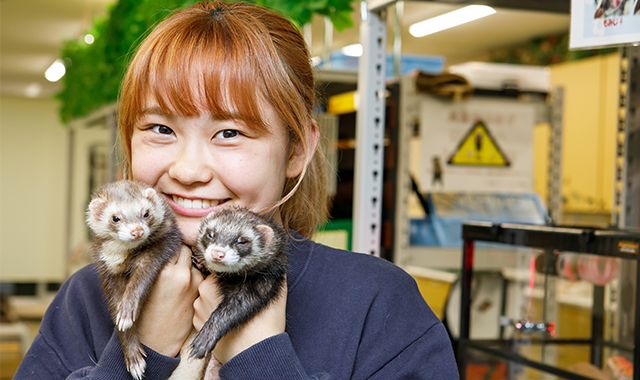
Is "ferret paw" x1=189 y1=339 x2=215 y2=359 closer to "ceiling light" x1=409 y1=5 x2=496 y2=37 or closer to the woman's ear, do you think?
the woman's ear

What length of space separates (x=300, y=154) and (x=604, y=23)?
25.5 inches

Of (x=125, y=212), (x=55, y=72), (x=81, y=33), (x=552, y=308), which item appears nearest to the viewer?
(x=125, y=212)

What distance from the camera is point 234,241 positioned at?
3.76 ft

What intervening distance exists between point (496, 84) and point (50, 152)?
937 centimetres

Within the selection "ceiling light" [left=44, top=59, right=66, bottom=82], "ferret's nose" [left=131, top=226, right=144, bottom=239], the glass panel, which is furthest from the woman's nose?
"ceiling light" [left=44, top=59, right=66, bottom=82]

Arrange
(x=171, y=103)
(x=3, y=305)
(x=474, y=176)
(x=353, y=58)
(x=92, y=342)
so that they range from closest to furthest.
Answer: (x=171, y=103) < (x=92, y=342) < (x=474, y=176) < (x=353, y=58) < (x=3, y=305)

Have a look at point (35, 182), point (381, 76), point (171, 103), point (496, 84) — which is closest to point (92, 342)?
point (171, 103)

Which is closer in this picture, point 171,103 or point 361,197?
point 171,103

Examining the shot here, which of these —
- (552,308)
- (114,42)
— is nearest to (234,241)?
(552,308)

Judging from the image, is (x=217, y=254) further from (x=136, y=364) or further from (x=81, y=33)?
(x=81, y=33)

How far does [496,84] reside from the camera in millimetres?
3094

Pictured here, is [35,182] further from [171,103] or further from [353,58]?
[171,103]

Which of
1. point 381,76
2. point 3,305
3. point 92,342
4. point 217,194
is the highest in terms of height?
point 381,76

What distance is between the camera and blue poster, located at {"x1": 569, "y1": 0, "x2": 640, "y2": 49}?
43.6 inches
